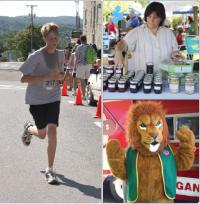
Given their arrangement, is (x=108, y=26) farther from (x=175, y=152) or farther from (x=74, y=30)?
(x=175, y=152)

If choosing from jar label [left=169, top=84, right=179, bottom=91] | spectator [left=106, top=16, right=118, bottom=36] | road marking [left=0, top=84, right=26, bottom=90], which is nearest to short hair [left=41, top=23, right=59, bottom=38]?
spectator [left=106, top=16, right=118, bottom=36]

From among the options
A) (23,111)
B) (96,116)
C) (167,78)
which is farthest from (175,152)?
(23,111)

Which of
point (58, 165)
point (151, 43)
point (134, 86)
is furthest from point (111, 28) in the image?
point (58, 165)

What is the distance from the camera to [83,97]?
8562 millimetres

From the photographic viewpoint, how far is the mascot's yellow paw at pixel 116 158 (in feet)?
10.1

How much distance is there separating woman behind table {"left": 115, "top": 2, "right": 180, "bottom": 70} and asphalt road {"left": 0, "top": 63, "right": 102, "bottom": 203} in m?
1.37

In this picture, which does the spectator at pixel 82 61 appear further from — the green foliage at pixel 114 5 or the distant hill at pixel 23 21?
the green foliage at pixel 114 5

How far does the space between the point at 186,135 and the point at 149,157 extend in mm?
258

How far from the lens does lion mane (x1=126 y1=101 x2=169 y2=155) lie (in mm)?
3051

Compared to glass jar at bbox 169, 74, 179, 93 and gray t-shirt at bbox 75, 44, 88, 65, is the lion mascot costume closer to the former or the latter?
glass jar at bbox 169, 74, 179, 93

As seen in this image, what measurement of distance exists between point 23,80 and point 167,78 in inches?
48.1

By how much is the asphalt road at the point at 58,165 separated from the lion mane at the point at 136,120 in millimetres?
995

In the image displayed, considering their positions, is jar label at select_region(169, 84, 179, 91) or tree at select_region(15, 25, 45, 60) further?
tree at select_region(15, 25, 45, 60)

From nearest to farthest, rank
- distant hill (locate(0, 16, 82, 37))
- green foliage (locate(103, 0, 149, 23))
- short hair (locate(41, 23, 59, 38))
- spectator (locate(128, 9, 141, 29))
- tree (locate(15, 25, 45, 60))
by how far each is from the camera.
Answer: green foliage (locate(103, 0, 149, 23)) < spectator (locate(128, 9, 141, 29)) < distant hill (locate(0, 16, 82, 37)) < short hair (locate(41, 23, 59, 38)) < tree (locate(15, 25, 45, 60))
